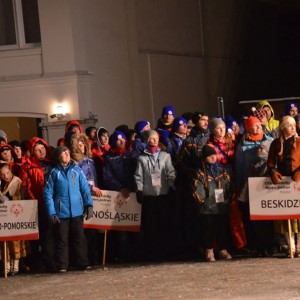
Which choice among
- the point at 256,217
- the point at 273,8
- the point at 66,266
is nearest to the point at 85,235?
the point at 66,266

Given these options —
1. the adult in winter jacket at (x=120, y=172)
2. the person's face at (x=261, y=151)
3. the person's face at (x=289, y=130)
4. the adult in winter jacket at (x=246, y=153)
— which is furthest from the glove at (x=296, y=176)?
the adult in winter jacket at (x=120, y=172)

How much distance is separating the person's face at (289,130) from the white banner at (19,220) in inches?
145

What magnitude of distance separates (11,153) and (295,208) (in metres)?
4.30

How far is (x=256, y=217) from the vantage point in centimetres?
1736

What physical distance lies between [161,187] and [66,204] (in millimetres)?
1386

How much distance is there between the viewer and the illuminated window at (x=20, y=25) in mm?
27875

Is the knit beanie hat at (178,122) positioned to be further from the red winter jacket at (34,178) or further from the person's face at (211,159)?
the red winter jacket at (34,178)

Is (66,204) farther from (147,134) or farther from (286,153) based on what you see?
(286,153)

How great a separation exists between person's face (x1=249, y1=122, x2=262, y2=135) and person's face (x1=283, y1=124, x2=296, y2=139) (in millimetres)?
564

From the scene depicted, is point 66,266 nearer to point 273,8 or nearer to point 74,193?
point 74,193

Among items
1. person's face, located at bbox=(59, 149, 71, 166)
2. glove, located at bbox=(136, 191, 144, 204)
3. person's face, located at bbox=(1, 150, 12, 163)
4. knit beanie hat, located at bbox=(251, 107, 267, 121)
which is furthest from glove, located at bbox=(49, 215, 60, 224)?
knit beanie hat, located at bbox=(251, 107, 267, 121)

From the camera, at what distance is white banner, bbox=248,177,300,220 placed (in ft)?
56.4

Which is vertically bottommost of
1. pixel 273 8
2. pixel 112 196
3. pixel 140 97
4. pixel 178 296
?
pixel 178 296

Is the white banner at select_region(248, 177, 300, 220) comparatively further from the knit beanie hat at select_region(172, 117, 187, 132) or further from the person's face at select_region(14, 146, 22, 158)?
the person's face at select_region(14, 146, 22, 158)
